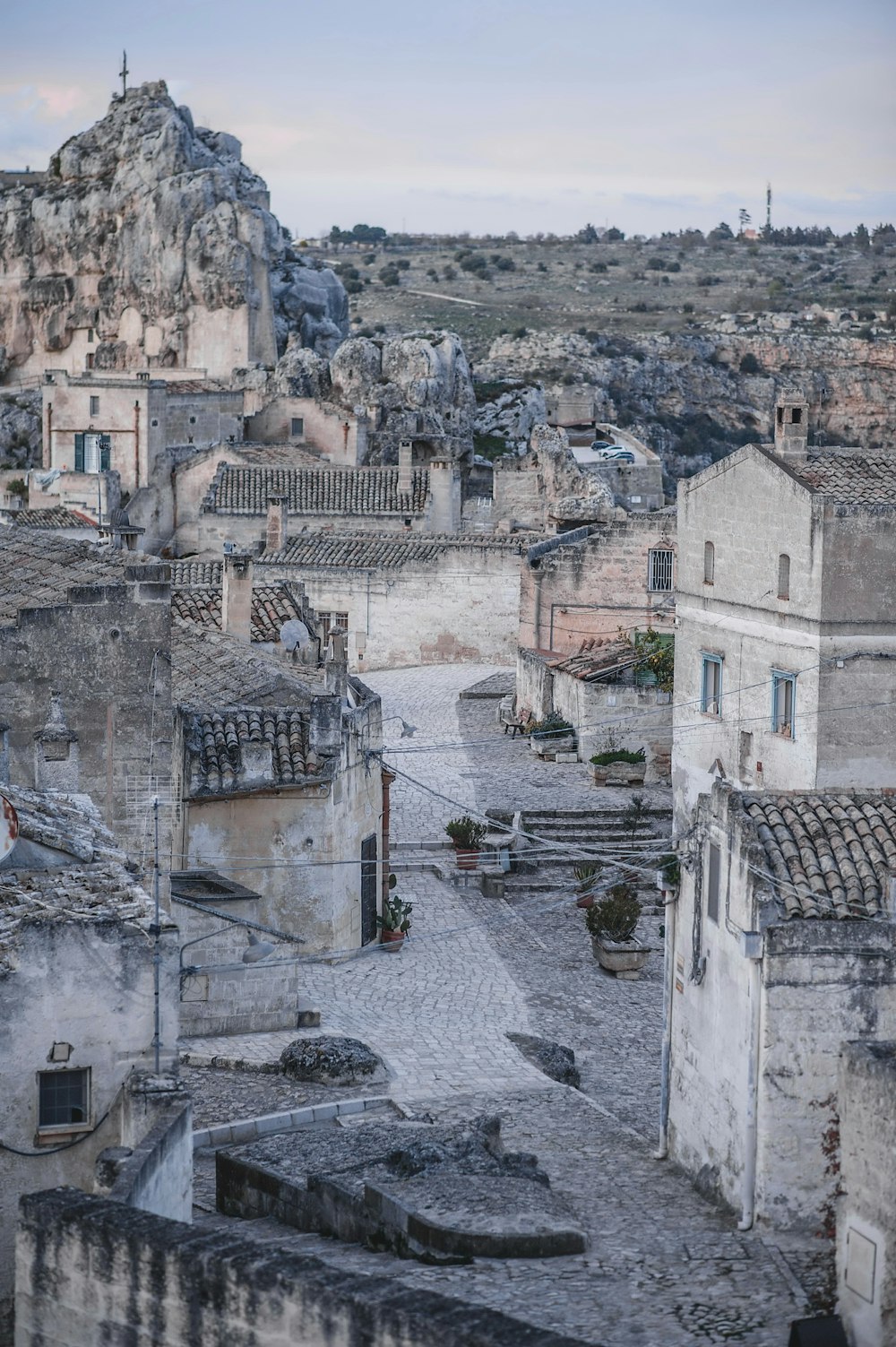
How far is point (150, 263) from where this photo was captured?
78.5 metres

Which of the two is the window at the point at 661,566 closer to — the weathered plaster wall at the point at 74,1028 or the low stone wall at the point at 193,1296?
the weathered plaster wall at the point at 74,1028

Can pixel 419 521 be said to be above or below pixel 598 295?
below

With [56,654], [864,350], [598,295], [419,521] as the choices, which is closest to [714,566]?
[56,654]

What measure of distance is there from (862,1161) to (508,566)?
33115 mm

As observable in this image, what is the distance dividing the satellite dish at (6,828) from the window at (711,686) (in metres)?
14.6

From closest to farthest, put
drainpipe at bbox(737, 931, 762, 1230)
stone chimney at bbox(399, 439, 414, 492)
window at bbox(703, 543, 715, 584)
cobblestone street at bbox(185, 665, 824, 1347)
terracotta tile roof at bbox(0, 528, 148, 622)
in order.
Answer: cobblestone street at bbox(185, 665, 824, 1347)
drainpipe at bbox(737, 931, 762, 1230)
terracotta tile roof at bbox(0, 528, 148, 622)
window at bbox(703, 543, 715, 584)
stone chimney at bbox(399, 439, 414, 492)

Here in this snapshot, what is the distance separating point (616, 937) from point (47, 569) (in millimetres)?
8440

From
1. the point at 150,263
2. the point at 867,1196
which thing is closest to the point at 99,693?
the point at 867,1196

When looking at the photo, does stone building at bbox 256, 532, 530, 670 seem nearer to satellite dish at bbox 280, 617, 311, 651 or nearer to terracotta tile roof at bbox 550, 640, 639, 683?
terracotta tile roof at bbox 550, 640, 639, 683

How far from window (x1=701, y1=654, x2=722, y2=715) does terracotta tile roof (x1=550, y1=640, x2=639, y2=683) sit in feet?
22.4

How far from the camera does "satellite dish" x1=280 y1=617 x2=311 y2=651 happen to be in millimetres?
31875

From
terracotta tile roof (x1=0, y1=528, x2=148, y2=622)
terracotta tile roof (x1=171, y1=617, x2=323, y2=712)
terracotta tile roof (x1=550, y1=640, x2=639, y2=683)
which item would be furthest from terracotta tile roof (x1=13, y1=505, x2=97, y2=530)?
terracotta tile roof (x1=0, y1=528, x2=148, y2=622)

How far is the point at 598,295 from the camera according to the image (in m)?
128

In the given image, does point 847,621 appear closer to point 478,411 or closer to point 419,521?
point 419,521
